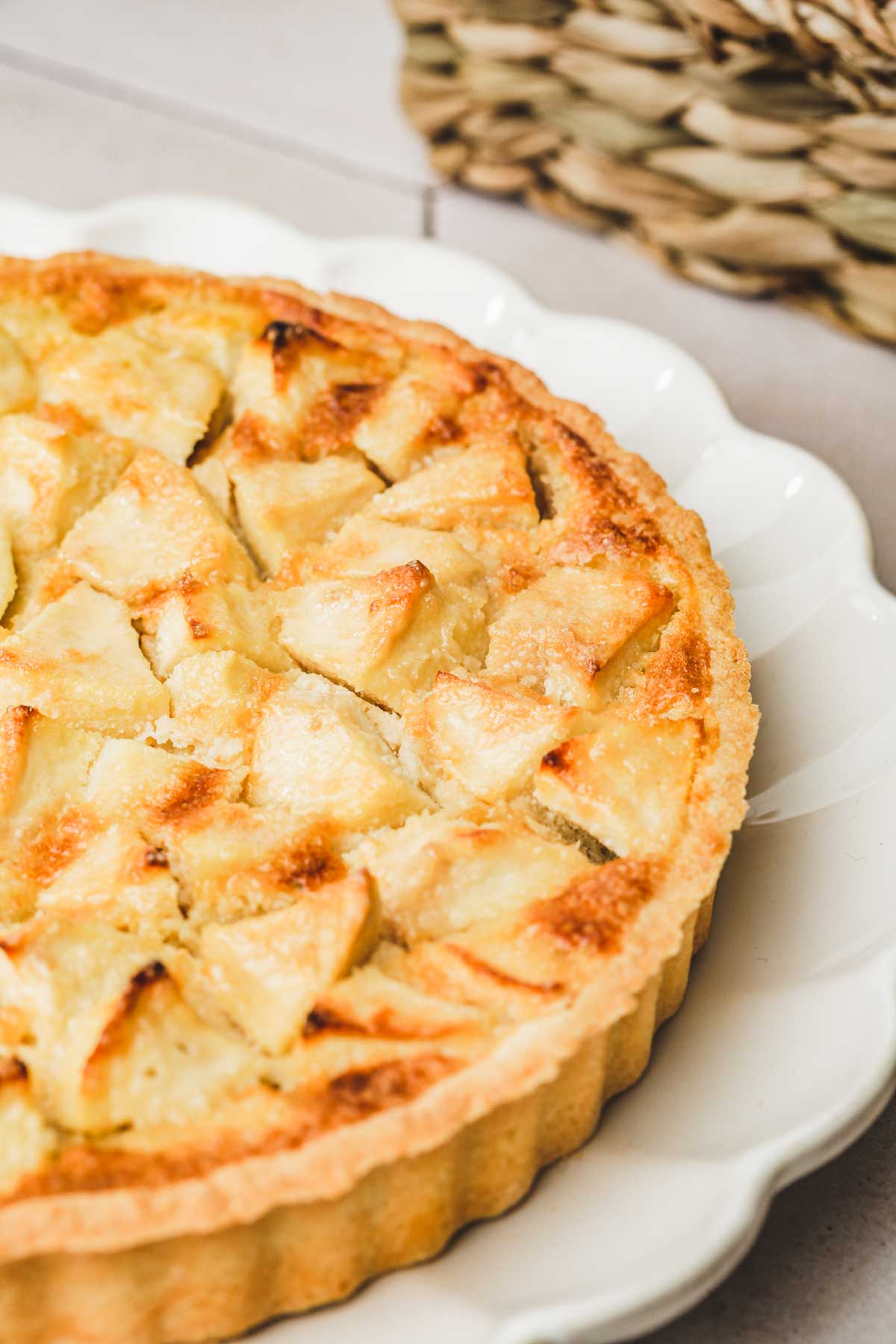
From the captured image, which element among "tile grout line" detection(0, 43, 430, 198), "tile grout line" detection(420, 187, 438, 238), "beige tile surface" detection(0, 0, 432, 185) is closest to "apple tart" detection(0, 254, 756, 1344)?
"tile grout line" detection(420, 187, 438, 238)

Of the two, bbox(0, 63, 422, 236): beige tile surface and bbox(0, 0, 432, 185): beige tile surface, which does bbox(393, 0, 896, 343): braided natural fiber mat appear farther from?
bbox(0, 0, 432, 185): beige tile surface

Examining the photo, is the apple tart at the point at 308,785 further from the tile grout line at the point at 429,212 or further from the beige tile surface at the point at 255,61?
the beige tile surface at the point at 255,61

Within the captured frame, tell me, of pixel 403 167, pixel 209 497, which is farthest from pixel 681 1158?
pixel 403 167

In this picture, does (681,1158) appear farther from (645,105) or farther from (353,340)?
(645,105)

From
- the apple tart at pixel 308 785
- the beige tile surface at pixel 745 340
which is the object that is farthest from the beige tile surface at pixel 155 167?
the apple tart at pixel 308 785

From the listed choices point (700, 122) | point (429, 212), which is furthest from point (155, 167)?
point (700, 122)

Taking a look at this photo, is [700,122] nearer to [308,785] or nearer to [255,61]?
[255,61]
